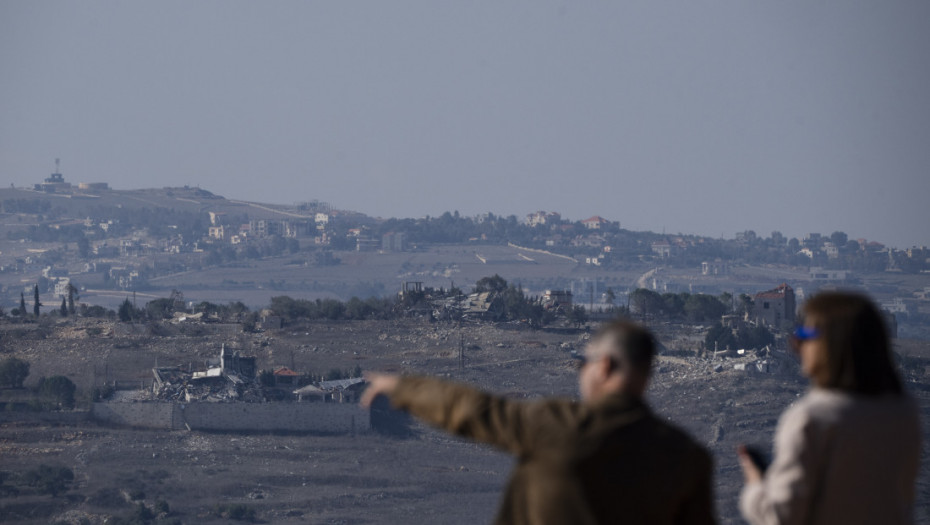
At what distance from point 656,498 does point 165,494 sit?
4133 centimetres

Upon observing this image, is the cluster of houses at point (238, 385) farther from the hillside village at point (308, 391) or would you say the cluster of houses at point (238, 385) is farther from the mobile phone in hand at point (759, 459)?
the mobile phone in hand at point (759, 459)

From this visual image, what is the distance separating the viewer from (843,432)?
9.79ft

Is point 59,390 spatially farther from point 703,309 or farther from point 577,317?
point 703,309

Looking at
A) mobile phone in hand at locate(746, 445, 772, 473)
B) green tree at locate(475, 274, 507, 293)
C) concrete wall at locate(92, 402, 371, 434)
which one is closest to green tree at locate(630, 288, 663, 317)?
green tree at locate(475, 274, 507, 293)

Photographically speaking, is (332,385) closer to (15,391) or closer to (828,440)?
(15,391)

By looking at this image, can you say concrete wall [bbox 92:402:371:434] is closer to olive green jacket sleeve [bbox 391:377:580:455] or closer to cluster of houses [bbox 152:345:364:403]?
cluster of houses [bbox 152:345:364:403]

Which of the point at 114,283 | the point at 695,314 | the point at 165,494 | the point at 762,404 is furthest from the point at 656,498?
the point at 114,283

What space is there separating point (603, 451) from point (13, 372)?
56.3m

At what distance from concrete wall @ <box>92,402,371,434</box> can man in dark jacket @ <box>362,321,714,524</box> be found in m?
46.0

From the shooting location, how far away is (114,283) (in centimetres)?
17738

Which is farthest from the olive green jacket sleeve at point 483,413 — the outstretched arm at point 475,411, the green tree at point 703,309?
the green tree at point 703,309

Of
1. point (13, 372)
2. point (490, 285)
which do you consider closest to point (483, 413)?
point (13, 372)

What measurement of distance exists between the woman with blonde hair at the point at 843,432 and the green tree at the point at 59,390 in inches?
1986

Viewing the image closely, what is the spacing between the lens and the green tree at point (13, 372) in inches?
2201
